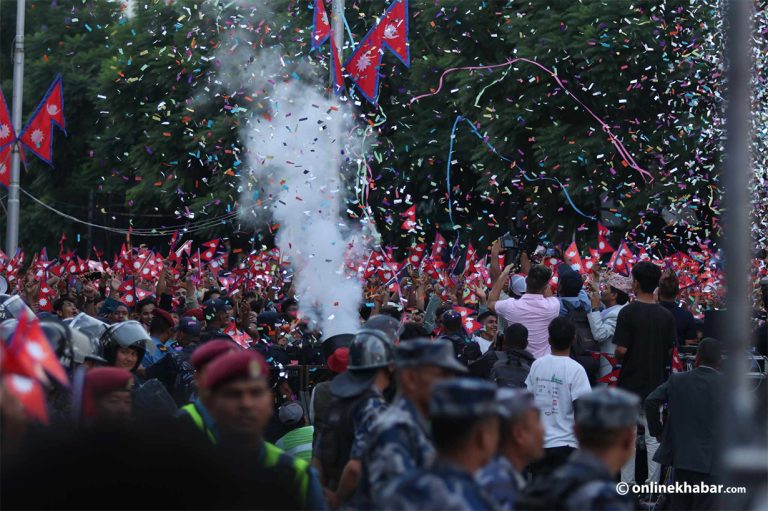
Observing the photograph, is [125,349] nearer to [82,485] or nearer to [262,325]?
[82,485]

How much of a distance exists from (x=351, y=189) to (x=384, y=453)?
19.9 metres

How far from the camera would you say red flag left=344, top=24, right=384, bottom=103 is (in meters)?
19.3

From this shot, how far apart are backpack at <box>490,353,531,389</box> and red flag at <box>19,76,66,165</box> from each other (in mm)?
19775

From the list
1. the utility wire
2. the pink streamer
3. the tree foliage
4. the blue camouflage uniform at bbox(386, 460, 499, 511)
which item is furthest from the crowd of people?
the utility wire

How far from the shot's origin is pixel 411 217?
736 inches

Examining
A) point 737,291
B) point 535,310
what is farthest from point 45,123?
point 737,291

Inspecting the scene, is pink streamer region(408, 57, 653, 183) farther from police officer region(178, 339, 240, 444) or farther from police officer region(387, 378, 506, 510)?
police officer region(387, 378, 506, 510)

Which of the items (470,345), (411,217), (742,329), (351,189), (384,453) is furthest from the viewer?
(351,189)

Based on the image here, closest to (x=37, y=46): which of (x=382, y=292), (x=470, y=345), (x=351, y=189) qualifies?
(x=351, y=189)

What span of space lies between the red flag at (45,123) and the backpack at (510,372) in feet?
64.9

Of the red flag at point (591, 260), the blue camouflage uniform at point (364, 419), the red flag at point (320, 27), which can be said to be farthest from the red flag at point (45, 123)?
the blue camouflage uniform at point (364, 419)

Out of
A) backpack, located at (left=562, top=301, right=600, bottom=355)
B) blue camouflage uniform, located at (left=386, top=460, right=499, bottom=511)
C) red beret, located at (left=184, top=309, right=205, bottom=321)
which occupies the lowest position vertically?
blue camouflage uniform, located at (left=386, top=460, right=499, bottom=511)

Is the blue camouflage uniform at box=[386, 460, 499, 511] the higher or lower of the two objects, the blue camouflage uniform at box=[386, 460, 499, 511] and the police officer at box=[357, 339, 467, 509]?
the lower

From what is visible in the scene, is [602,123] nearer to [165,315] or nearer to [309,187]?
[309,187]
